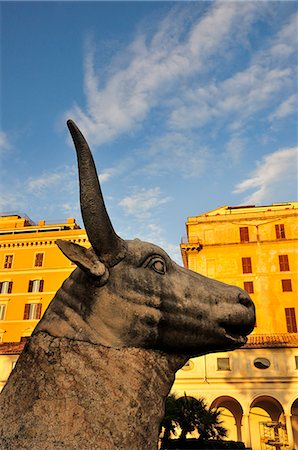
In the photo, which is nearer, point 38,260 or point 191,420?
Answer: point 191,420

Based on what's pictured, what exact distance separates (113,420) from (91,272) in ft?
2.26

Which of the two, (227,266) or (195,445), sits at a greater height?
(227,266)

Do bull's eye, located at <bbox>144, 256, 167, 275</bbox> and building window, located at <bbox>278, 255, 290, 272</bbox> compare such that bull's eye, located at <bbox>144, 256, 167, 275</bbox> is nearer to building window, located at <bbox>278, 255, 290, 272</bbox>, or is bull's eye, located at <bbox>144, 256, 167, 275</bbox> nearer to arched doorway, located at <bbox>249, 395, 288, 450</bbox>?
arched doorway, located at <bbox>249, 395, 288, 450</bbox>

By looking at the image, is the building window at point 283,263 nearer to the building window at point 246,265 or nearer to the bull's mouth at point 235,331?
the building window at point 246,265

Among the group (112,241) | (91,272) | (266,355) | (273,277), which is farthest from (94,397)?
(273,277)

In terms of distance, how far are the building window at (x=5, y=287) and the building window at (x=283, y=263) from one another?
77.6ft

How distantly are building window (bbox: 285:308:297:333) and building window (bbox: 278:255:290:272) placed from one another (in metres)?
3.54

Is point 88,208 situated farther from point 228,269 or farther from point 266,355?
point 228,269

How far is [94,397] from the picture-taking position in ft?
6.82

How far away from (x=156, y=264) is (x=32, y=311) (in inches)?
1515

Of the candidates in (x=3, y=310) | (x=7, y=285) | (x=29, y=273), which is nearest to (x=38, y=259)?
(x=29, y=273)

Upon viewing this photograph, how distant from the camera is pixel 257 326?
36.7 meters

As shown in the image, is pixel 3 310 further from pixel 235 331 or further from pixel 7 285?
pixel 235 331

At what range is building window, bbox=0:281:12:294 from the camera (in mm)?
40772
